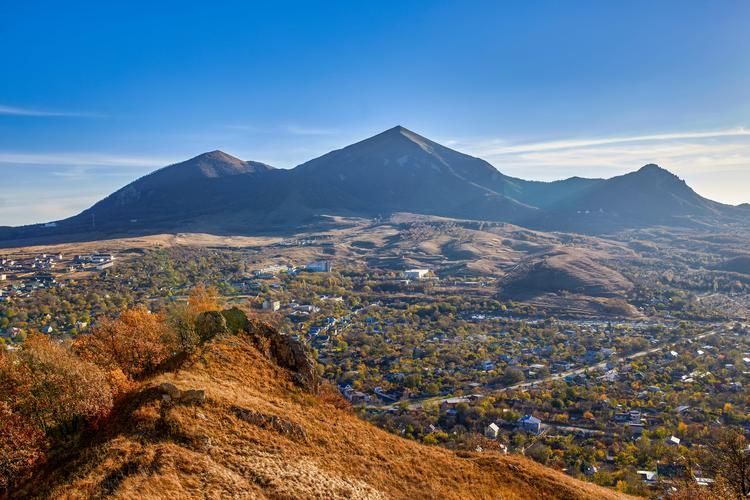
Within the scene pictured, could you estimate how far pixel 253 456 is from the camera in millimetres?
13047

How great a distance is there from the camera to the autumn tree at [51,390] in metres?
13.9

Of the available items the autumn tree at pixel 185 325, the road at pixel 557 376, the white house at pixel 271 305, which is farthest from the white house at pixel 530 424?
the white house at pixel 271 305

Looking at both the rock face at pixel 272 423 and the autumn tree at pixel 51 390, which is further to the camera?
the rock face at pixel 272 423

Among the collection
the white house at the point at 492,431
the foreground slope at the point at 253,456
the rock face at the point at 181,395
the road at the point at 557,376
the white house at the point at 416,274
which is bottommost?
the road at the point at 557,376

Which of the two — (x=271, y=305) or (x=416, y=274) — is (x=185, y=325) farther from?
(x=416, y=274)

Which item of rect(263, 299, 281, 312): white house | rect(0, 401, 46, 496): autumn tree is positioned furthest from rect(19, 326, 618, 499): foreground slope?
rect(263, 299, 281, 312): white house

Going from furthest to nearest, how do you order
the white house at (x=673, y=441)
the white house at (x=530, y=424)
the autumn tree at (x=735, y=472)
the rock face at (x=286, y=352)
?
the white house at (x=530, y=424) → the white house at (x=673, y=441) → the rock face at (x=286, y=352) → the autumn tree at (x=735, y=472)

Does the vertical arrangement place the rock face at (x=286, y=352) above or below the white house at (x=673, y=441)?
above

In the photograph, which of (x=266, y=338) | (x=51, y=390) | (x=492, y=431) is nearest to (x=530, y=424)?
(x=492, y=431)

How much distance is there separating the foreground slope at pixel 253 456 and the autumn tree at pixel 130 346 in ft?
10.6

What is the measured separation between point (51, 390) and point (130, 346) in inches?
264

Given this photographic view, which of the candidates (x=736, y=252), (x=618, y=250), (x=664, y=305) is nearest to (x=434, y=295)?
(x=664, y=305)

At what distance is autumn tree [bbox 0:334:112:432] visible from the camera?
13.9 metres

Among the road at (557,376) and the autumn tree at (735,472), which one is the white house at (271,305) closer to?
the road at (557,376)
